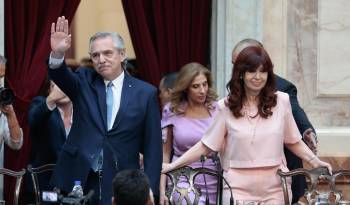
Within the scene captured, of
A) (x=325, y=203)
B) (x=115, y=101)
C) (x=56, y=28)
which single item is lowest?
(x=325, y=203)

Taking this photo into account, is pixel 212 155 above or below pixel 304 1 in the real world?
below

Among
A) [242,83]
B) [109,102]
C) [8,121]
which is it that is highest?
[242,83]

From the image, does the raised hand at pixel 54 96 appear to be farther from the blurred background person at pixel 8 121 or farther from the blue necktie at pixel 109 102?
the blue necktie at pixel 109 102

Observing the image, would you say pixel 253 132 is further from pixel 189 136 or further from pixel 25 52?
pixel 25 52

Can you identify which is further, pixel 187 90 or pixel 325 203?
pixel 187 90

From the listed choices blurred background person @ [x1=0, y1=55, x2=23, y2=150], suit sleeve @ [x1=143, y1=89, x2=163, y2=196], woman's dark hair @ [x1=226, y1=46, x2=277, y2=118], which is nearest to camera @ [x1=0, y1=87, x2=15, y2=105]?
blurred background person @ [x1=0, y1=55, x2=23, y2=150]

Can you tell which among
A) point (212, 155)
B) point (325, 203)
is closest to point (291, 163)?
point (212, 155)

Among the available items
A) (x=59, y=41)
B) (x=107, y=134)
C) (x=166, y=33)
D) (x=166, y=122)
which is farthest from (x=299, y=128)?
(x=59, y=41)

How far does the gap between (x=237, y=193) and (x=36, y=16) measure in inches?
A: 112

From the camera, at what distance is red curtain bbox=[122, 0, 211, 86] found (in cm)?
859

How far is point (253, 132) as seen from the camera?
637cm

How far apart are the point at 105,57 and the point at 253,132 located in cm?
106

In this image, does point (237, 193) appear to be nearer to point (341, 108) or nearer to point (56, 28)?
point (56, 28)

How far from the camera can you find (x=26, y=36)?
8.41 metres
